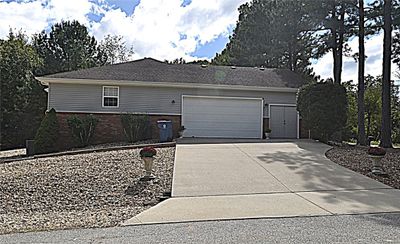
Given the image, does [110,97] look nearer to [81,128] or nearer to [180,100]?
[81,128]

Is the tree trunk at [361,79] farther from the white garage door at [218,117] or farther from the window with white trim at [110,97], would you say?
the window with white trim at [110,97]

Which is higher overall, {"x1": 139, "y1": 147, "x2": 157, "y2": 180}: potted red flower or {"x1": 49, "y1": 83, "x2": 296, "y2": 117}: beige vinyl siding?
{"x1": 49, "y1": 83, "x2": 296, "y2": 117}: beige vinyl siding

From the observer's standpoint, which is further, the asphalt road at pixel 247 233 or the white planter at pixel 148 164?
the white planter at pixel 148 164

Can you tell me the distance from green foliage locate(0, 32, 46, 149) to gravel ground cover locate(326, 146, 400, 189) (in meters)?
19.3

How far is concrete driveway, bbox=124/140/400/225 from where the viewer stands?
7273mm

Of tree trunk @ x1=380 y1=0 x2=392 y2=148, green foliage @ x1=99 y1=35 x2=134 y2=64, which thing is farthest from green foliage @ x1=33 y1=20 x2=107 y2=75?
tree trunk @ x1=380 y1=0 x2=392 y2=148

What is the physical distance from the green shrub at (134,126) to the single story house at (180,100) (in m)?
0.66

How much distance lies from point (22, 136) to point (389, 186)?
22257 mm

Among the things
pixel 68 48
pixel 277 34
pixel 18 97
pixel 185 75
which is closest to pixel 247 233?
pixel 185 75

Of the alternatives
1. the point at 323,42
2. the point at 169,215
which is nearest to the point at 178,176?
the point at 169,215

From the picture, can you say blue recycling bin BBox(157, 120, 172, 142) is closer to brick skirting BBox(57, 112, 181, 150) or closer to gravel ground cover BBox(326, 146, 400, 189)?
brick skirting BBox(57, 112, 181, 150)

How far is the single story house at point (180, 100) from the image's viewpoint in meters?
18.9

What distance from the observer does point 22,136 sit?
82.5ft

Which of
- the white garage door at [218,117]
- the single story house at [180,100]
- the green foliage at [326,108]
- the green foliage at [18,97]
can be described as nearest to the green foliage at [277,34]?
the single story house at [180,100]
